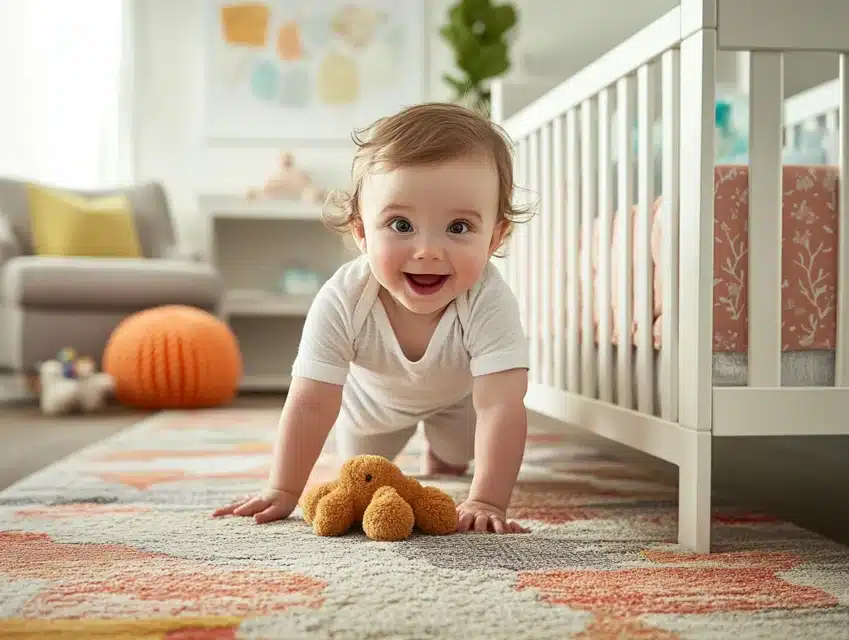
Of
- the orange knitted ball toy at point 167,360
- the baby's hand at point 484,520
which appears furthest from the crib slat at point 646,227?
the orange knitted ball toy at point 167,360

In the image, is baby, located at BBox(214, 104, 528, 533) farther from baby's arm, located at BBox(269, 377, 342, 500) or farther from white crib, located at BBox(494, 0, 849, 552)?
white crib, located at BBox(494, 0, 849, 552)

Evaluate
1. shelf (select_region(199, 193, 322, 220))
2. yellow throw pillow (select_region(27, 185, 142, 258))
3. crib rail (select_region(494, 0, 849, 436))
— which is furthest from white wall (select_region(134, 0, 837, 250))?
crib rail (select_region(494, 0, 849, 436))

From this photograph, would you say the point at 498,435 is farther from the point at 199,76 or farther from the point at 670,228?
the point at 199,76

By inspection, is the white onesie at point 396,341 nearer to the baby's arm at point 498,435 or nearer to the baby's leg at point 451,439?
the baby's arm at point 498,435

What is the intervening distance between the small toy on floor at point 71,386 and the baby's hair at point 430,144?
5.08 feet

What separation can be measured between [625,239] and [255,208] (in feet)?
7.70

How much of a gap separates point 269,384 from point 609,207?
7.76ft

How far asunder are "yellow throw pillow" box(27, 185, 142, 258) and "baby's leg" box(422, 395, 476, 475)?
2.08 metres

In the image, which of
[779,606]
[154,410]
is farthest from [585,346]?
[154,410]

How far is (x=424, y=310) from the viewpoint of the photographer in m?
1.09

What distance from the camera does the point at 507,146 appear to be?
1.11 meters

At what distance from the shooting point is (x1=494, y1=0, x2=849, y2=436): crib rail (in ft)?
3.09

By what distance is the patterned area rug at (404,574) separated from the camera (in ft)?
2.30

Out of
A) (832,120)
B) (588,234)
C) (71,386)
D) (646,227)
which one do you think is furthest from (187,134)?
(646,227)
